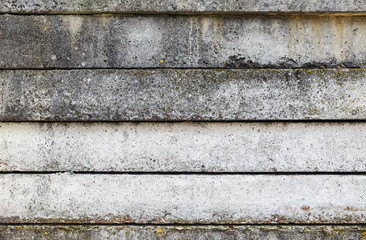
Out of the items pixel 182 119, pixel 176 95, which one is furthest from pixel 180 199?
pixel 176 95

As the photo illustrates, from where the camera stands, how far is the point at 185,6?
2416 millimetres

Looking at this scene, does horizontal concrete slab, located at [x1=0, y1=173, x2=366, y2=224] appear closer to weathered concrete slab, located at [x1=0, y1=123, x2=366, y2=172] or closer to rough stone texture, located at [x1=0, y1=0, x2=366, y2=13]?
weathered concrete slab, located at [x1=0, y1=123, x2=366, y2=172]

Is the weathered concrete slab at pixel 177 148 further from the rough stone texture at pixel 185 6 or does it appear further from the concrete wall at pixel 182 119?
the rough stone texture at pixel 185 6

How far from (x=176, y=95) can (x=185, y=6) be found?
826 millimetres

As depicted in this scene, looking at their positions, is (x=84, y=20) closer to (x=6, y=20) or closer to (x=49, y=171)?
(x=6, y=20)

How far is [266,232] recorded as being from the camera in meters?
2.49

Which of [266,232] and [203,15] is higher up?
[203,15]

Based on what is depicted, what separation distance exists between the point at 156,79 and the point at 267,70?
1031 millimetres

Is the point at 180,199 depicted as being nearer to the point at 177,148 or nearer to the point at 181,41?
the point at 177,148

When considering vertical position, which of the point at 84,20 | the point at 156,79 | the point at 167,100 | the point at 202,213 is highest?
the point at 84,20

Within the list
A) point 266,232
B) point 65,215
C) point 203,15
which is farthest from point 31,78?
point 266,232

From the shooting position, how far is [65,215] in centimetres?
255

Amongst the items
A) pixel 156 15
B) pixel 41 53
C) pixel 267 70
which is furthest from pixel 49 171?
pixel 267 70

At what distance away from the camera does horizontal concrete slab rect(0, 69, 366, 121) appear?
2.42m
